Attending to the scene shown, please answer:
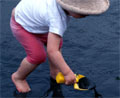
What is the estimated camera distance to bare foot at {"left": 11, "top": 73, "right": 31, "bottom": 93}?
2.39 metres

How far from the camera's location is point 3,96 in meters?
2.36

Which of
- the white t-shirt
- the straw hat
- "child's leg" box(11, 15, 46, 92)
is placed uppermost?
the straw hat

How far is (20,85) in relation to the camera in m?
2.40

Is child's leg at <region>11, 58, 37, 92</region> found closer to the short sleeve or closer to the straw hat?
the short sleeve

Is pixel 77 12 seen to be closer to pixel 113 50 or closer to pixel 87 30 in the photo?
pixel 113 50

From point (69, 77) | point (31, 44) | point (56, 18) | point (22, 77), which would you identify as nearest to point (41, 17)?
point (56, 18)

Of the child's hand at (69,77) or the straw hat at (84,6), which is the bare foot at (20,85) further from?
the straw hat at (84,6)

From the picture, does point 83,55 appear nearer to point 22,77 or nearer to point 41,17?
point 22,77

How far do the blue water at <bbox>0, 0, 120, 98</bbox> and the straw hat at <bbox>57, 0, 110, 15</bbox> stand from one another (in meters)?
0.71

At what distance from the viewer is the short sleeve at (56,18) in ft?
6.51

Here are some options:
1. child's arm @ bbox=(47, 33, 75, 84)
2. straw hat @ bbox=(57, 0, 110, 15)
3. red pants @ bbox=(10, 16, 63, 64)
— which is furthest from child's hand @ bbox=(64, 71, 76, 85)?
straw hat @ bbox=(57, 0, 110, 15)

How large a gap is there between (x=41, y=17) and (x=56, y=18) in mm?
141

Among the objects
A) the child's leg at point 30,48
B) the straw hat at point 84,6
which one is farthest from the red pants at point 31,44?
the straw hat at point 84,6

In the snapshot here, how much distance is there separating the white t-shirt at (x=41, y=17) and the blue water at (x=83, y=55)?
497mm
